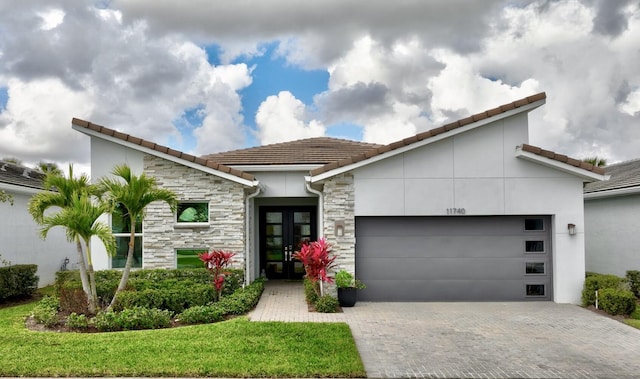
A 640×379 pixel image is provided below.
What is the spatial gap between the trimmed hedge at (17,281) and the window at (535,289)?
14.3 metres

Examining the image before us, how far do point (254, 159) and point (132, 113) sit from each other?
5.28 meters

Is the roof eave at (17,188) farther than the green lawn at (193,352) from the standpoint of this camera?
Yes

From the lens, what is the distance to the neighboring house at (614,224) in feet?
43.4

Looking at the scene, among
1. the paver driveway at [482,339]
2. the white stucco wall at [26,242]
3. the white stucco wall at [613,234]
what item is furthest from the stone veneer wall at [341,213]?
the white stucco wall at [26,242]

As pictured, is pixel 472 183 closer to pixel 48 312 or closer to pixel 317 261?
pixel 317 261

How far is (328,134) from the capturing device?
67.7 feet

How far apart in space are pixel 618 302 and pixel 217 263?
9.71m

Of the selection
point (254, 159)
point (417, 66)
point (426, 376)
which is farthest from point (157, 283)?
point (417, 66)

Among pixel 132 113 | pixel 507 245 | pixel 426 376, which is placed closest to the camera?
pixel 426 376

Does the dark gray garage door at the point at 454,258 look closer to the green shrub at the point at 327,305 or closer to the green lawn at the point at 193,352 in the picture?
the green shrub at the point at 327,305

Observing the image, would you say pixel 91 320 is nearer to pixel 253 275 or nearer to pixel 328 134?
pixel 253 275

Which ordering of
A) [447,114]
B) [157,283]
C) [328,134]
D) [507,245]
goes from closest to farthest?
[157,283]
[507,245]
[447,114]
[328,134]

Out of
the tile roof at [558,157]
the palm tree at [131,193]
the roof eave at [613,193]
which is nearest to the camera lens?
the palm tree at [131,193]

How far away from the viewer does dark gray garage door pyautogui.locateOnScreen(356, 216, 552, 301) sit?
1153 centimetres
